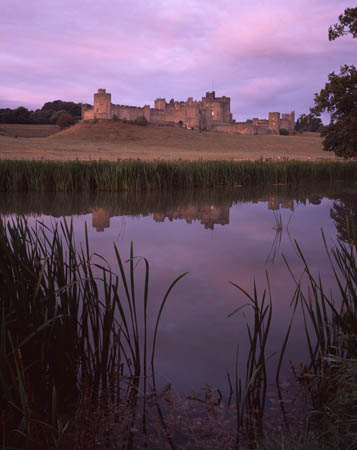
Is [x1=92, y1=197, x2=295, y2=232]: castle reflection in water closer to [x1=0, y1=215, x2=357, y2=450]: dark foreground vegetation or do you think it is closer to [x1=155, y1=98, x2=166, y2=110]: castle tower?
[x1=0, y1=215, x2=357, y2=450]: dark foreground vegetation

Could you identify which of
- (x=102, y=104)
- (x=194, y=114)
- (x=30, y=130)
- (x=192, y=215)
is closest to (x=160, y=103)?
(x=194, y=114)

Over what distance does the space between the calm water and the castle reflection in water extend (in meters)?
0.02

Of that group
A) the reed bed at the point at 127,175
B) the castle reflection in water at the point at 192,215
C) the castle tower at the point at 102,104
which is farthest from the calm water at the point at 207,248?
the castle tower at the point at 102,104

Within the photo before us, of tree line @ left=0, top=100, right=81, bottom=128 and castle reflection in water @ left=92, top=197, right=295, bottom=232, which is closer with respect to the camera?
castle reflection in water @ left=92, top=197, right=295, bottom=232

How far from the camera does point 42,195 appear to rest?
30.6 ft

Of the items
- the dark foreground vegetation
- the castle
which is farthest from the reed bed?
the castle

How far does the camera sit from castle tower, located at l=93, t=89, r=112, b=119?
67438 mm

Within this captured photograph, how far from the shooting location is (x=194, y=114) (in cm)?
7350

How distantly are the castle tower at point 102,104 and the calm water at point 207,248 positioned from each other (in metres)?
61.4

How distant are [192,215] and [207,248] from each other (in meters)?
2.52

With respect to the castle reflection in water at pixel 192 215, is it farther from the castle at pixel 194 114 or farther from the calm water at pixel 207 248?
the castle at pixel 194 114

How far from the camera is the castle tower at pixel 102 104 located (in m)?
67.4

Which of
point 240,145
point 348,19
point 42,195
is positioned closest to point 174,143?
point 240,145

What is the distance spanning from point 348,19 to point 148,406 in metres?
13.1
